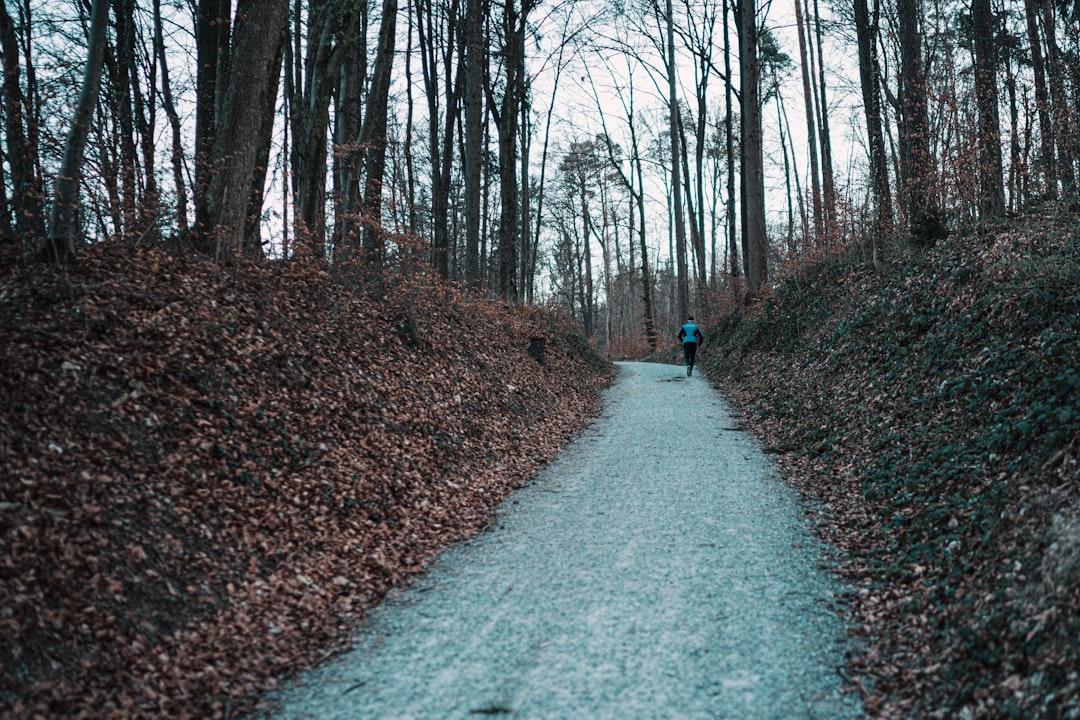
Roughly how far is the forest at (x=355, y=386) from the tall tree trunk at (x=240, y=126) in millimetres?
43

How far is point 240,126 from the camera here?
8422mm

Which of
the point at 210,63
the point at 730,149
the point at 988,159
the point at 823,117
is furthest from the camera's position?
the point at 730,149

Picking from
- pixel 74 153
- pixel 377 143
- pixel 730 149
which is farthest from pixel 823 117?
pixel 74 153

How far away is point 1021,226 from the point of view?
341 inches

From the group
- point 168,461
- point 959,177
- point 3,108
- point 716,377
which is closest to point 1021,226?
point 959,177

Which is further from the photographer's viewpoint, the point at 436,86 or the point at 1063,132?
the point at 436,86

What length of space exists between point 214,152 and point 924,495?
8955 mm

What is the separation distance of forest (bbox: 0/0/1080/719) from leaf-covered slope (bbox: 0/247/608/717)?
0.02m

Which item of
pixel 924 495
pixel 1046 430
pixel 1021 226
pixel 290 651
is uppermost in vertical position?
pixel 1021 226

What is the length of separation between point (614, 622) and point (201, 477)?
332 cm

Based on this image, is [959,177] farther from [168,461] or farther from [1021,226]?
[168,461]

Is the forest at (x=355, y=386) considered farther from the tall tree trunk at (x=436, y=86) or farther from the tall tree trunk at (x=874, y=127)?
the tall tree trunk at (x=436, y=86)

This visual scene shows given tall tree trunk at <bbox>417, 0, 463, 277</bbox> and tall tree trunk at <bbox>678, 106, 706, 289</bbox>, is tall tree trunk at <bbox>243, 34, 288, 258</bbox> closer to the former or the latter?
tall tree trunk at <bbox>417, 0, 463, 277</bbox>

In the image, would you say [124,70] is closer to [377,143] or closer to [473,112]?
[377,143]
